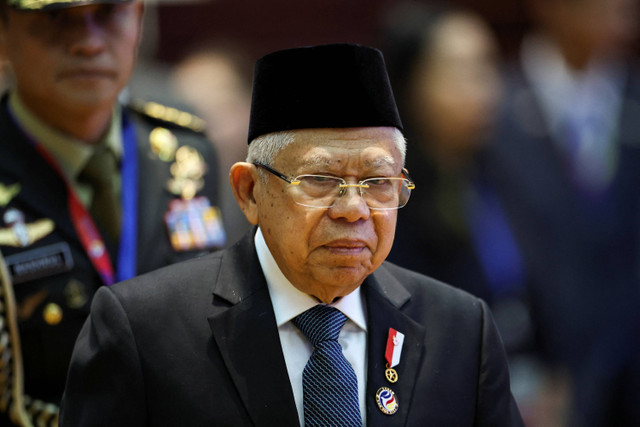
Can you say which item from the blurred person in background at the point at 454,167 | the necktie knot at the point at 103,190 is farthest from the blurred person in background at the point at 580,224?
the necktie knot at the point at 103,190

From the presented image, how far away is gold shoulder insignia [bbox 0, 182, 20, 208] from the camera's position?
3326 millimetres

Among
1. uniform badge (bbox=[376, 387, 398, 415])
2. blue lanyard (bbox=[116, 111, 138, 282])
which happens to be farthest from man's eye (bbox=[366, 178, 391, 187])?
blue lanyard (bbox=[116, 111, 138, 282])

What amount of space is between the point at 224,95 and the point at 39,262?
2088 mm

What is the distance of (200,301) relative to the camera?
8.50 feet

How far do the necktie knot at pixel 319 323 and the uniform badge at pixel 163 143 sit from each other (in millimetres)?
1345

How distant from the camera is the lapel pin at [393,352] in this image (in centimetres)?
257

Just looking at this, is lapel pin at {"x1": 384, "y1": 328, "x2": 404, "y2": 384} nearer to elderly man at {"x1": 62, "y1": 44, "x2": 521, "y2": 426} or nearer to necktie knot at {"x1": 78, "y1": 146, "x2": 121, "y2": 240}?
elderly man at {"x1": 62, "y1": 44, "x2": 521, "y2": 426}

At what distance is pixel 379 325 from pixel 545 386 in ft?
7.58

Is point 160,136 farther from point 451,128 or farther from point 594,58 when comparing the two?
point 594,58

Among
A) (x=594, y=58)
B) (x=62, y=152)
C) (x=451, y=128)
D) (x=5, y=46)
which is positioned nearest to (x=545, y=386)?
(x=451, y=128)

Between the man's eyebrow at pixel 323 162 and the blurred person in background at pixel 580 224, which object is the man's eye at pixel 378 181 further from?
the blurred person in background at pixel 580 224

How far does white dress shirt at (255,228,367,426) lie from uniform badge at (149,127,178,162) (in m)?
1.16

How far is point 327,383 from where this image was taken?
247 cm

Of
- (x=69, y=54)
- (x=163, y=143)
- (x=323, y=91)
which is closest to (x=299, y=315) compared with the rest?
(x=323, y=91)
